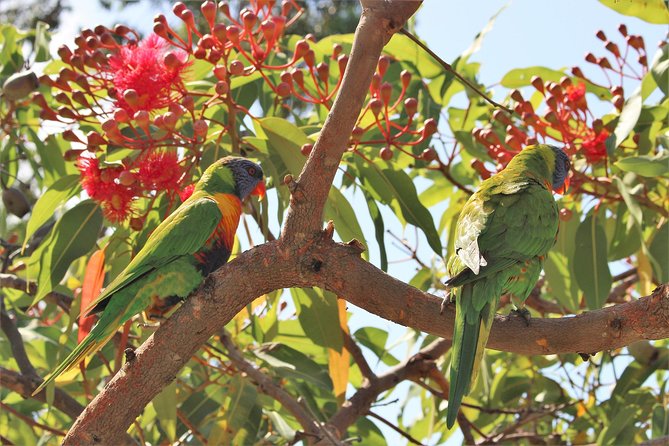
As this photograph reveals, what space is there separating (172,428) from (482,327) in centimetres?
119

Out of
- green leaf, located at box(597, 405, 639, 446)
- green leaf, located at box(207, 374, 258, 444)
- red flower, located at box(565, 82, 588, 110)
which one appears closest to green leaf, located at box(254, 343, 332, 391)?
green leaf, located at box(207, 374, 258, 444)

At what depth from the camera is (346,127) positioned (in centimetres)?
196

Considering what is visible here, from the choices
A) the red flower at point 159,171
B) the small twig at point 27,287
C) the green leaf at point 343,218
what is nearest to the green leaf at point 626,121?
the green leaf at point 343,218

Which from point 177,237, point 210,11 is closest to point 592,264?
point 177,237

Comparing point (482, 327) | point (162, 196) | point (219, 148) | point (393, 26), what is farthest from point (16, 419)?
point (393, 26)

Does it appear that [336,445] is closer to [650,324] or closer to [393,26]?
[650,324]

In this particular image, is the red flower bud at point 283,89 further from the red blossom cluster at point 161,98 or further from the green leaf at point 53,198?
the green leaf at point 53,198

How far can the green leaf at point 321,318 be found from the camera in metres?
2.73

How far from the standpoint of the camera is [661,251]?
2922 millimetres

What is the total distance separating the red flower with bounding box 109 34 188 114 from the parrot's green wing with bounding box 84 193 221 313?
13.2 inches

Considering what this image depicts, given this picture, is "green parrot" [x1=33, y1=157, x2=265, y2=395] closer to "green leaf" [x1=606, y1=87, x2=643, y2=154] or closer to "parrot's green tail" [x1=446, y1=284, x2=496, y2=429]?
"parrot's green tail" [x1=446, y1=284, x2=496, y2=429]

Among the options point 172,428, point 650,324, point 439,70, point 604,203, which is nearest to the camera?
point 650,324

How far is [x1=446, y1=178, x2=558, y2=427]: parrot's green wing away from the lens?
2.07 m

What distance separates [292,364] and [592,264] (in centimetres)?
113
